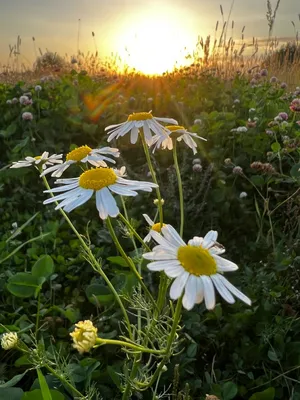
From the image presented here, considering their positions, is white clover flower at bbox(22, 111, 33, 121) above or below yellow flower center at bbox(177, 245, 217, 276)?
below

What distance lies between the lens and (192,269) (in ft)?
2.70

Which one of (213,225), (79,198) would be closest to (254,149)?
(213,225)

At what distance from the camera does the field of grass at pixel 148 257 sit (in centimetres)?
117

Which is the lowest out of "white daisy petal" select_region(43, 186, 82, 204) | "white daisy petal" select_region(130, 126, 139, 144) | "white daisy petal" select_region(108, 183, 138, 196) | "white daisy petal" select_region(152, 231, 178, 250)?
"white daisy petal" select_region(152, 231, 178, 250)

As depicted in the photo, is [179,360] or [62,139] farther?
[62,139]

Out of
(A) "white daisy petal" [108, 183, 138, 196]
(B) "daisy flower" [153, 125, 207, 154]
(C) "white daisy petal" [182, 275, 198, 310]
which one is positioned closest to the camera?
(C) "white daisy petal" [182, 275, 198, 310]

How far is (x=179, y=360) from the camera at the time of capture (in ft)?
5.25

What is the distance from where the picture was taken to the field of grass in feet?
3.83

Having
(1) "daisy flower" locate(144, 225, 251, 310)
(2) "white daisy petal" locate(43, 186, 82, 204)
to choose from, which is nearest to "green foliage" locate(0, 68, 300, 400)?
(2) "white daisy petal" locate(43, 186, 82, 204)

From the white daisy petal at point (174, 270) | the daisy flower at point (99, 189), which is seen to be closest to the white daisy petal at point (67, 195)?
the daisy flower at point (99, 189)

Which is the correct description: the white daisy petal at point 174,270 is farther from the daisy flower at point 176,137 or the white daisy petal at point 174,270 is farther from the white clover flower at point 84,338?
the daisy flower at point 176,137

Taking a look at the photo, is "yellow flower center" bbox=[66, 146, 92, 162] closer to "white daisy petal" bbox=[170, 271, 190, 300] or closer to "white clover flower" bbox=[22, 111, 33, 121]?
"white daisy petal" bbox=[170, 271, 190, 300]

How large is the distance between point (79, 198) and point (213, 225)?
62.4 inches

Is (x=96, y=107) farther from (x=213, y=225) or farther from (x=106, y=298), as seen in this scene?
(x=106, y=298)
